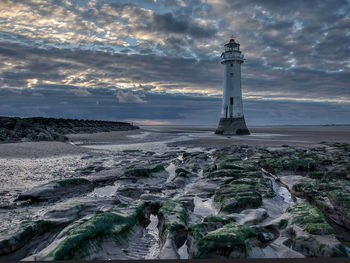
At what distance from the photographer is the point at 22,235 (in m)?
2.97

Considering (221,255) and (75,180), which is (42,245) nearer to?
(221,255)

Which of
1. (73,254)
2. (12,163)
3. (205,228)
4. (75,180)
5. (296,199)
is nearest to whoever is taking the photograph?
(73,254)

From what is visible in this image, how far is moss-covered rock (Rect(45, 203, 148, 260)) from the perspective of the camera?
8.34ft

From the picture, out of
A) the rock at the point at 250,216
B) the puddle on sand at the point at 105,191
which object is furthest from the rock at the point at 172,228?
the puddle on sand at the point at 105,191

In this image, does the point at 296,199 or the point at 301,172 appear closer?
the point at 296,199

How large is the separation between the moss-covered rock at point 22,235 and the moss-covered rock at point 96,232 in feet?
1.93

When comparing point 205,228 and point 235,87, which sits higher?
point 235,87

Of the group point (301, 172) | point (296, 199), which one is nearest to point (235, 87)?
point (301, 172)

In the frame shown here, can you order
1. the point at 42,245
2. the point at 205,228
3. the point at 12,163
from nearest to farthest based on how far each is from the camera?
1. the point at 42,245
2. the point at 205,228
3. the point at 12,163

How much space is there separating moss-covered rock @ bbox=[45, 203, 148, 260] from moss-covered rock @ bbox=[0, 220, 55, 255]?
59cm

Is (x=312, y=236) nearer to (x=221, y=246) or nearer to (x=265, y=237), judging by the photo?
(x=265, y=237)

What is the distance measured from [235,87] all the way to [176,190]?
2416 centimetres

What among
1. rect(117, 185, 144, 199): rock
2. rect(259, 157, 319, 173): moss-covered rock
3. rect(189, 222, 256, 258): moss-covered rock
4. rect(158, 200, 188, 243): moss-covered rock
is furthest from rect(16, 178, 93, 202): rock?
rect(259, 157, 319, 173): moss-covered rock

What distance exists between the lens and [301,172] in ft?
25.7
